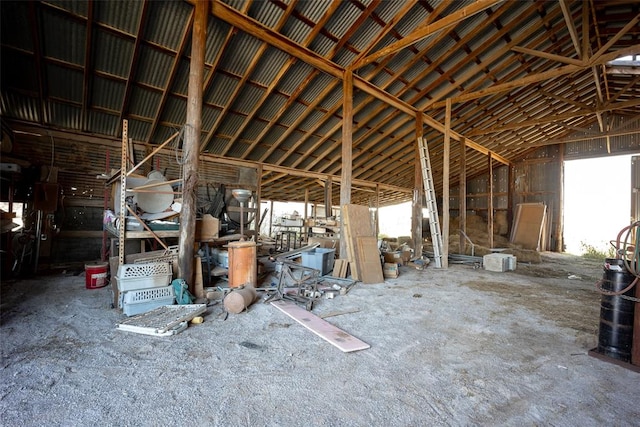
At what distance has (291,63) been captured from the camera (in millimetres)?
5500

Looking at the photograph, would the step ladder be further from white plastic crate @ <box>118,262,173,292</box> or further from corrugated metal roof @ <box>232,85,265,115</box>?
white plastic crate @ <box>118,262,173,292</box>

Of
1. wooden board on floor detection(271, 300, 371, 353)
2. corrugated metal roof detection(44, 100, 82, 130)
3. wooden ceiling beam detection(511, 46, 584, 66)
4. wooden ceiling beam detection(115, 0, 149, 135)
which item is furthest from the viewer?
wooden ceiling beam detection(511, 46, 584, 66)

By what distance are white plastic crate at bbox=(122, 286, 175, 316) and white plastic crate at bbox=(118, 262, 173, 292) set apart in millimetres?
63

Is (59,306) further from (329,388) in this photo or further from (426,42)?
(426,42)

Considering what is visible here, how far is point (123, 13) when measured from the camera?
4.20 metres

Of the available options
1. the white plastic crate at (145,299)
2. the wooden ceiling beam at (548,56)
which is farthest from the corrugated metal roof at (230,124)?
the wooden ceiling beam at (548,56)

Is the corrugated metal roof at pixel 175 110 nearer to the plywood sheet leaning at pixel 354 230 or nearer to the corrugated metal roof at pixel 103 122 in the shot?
the corrugated metal roof at pixel 103 122

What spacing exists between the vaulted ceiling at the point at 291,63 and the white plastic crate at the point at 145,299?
4247 mm

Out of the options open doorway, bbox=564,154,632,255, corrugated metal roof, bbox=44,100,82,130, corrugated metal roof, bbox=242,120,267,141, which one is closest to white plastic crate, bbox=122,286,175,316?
corrugated metal roof, bbox=44,100,82,130

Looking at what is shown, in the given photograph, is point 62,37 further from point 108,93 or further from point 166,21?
point 166,21

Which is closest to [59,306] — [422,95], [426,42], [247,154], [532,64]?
[247,154]

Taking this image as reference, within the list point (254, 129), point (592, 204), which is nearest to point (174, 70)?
point (254, 129)

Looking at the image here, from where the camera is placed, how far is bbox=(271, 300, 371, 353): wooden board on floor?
2403 mm

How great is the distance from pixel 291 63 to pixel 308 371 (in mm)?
5614
